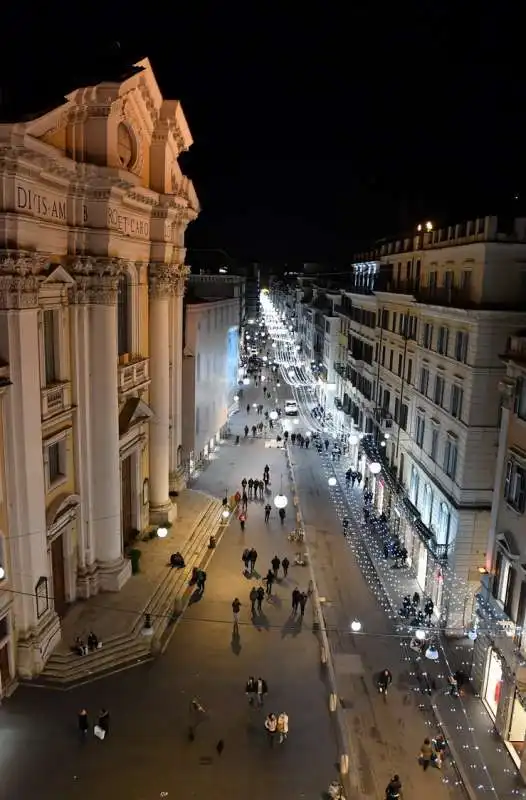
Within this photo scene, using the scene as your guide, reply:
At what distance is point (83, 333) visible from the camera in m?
21.9

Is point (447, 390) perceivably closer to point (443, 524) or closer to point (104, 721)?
point (443, 524)

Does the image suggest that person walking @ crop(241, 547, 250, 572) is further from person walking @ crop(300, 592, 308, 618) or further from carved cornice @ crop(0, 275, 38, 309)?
carved cornice @ crop(0, 275, 38, 309)

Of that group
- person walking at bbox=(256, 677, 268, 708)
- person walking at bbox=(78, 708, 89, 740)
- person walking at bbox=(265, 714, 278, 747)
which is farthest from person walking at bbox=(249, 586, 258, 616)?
person walking at bbox=(78, 708, 89, 740)

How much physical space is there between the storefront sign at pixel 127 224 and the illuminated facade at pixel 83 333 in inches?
3.3

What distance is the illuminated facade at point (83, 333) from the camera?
17750 millimetres

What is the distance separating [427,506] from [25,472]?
56.2 ft

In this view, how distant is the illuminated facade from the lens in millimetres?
17750

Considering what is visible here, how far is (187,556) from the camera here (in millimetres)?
27875

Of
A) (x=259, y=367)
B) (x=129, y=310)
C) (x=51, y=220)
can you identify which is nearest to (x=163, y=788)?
(x=51, y=220)

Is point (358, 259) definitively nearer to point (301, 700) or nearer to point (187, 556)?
point (187, 556)

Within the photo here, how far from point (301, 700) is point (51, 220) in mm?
16484

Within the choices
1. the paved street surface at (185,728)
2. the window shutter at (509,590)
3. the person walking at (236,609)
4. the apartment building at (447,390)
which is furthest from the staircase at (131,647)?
the window shutter at (509,590)

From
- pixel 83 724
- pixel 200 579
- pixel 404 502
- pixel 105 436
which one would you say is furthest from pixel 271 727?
pixel 404 502

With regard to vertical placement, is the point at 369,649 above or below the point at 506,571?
below
